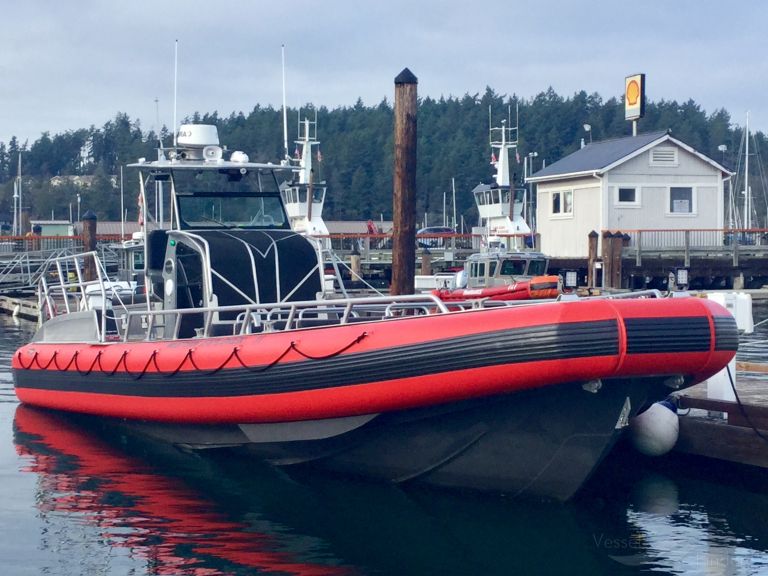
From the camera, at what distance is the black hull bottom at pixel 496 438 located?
8719mm

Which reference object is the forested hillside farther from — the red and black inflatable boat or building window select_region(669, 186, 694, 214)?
the red and black inflatable boat

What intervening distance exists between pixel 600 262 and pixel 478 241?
16218mm

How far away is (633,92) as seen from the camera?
38000 mm

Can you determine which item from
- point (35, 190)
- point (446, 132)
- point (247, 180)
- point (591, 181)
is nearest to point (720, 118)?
point (446, 132)

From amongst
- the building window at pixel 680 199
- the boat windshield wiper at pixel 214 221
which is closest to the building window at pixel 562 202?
the building window at pixel 680 199

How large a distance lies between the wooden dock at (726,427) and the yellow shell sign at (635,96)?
27341 mm

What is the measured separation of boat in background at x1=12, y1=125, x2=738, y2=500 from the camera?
8188 mm

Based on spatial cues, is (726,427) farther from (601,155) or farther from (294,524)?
(601,155)

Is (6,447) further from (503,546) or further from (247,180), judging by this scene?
(503,546)

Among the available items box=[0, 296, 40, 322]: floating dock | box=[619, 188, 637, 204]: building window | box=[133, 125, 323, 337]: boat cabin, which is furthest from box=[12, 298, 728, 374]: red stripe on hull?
box=[619, 188, 637, 204]: building window

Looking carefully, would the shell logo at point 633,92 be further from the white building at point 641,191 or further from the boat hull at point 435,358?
the boat hull at point 435,358

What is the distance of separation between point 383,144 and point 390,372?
345ft

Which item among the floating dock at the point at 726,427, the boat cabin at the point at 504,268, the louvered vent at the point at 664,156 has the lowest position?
the floating dock at the point at 726,427

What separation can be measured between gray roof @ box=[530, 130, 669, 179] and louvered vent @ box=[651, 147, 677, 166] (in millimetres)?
407
